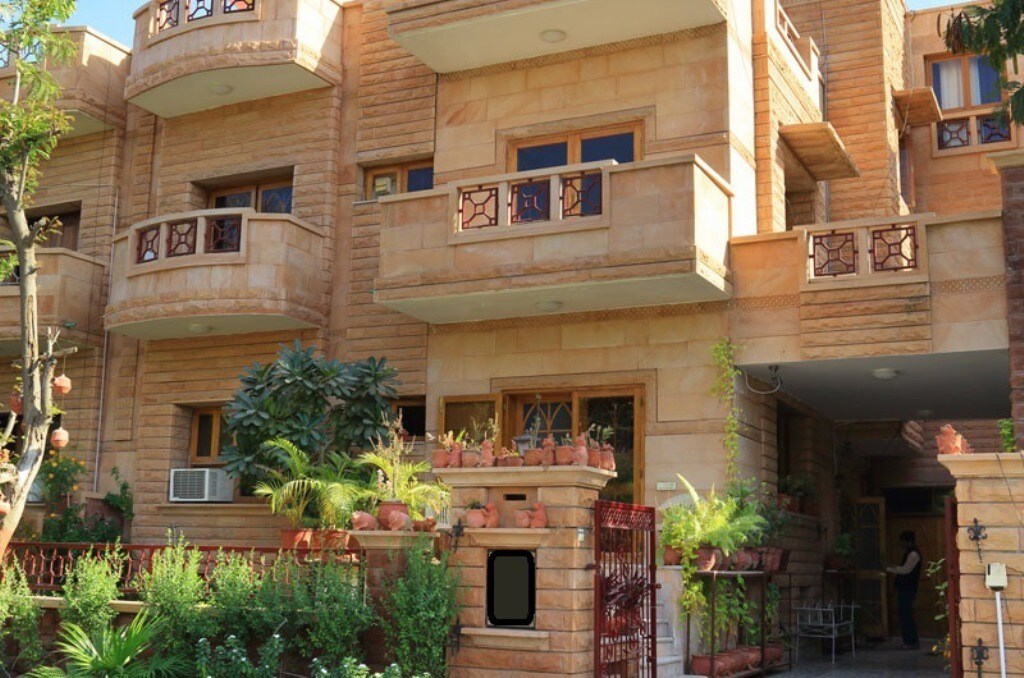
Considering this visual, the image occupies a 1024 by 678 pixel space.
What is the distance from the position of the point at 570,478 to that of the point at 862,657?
8.63 metres

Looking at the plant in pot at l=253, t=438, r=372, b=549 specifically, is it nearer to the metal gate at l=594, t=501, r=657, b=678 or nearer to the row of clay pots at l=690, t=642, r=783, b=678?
the metal gate at l=594, t=501, r=657, b=678

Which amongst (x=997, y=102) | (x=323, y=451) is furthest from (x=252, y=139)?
(x=997, y=102)

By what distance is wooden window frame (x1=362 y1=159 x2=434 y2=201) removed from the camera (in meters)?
17.0

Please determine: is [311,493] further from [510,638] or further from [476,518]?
[510,638]

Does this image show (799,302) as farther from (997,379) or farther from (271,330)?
(271,330)

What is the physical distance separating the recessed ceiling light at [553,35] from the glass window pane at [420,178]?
267cm

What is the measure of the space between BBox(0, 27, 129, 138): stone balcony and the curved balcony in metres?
2.89

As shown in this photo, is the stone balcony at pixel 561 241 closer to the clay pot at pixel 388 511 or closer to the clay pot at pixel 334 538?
the clay pot at pixel 334 538

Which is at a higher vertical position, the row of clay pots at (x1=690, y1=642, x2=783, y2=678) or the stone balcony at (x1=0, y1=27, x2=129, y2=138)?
the stone balcony at (x1=0, y1=27, x2=129, y2=138)

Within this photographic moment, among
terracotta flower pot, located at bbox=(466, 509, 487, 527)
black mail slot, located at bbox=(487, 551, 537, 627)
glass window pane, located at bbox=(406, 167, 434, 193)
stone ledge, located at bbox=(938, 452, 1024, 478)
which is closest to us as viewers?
stone ledge, located at bbox=(938, 452, 1024, 478)

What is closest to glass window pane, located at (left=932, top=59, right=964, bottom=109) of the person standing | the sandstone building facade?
the sandstone building facade

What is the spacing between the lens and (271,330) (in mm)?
17000

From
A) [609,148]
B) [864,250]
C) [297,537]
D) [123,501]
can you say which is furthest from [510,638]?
[123,501]

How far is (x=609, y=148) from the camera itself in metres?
15.4
